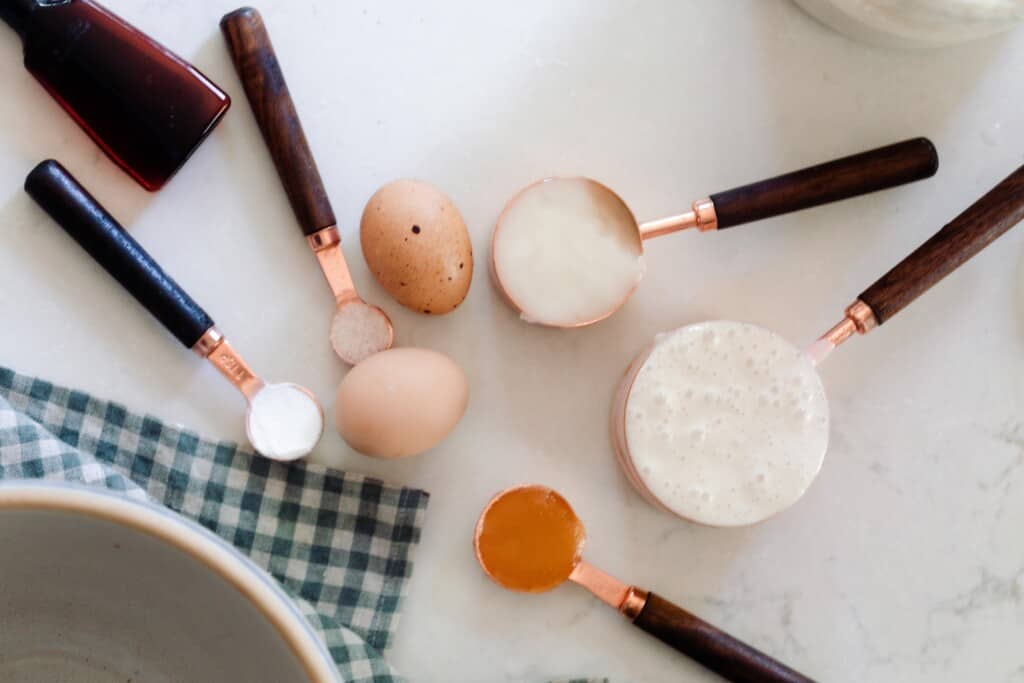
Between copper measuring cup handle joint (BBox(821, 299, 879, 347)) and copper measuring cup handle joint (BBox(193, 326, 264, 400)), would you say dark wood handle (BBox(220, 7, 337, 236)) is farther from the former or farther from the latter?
copper measuring cup handle joint (BBox(821, 299, 879, 347))

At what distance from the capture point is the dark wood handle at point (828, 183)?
0.68 meters

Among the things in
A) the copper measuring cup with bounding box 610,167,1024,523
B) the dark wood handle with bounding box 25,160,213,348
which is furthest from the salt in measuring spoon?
the copper measuring cup with bounding box 610,167,1024,523

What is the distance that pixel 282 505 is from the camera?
0.68 m

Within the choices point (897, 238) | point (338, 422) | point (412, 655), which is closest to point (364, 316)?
point (338, 422)

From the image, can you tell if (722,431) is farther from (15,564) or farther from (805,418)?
Result: (15,564)

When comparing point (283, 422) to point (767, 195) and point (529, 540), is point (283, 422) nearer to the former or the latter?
point (529, 540)

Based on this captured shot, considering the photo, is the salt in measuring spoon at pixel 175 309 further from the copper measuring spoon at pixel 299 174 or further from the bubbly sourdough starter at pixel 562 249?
the bubbly sourdough starter at pixel 562 249

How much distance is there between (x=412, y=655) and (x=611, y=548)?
0.56ft

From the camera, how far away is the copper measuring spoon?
68 cm

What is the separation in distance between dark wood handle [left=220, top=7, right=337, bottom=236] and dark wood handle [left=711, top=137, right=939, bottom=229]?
0.29 metres

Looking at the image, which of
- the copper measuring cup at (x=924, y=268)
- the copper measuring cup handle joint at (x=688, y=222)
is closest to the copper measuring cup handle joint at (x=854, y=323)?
the copper measuring cup at (x=924, y=268)

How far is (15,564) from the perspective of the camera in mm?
534

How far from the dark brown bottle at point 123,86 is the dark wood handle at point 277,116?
28 millimetres

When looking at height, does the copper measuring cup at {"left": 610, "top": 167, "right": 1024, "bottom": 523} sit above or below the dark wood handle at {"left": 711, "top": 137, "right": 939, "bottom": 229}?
A: below
